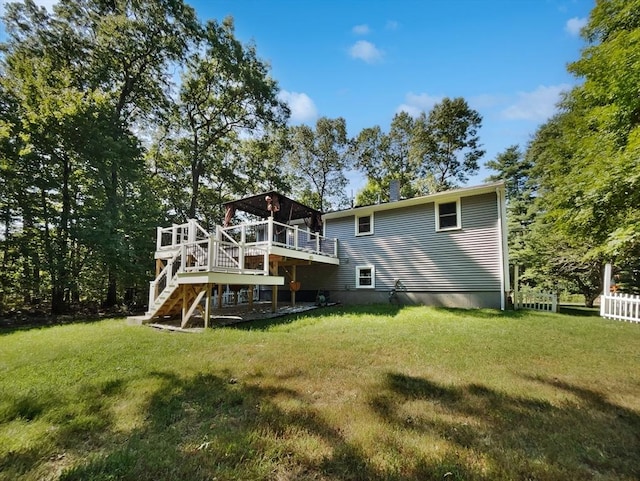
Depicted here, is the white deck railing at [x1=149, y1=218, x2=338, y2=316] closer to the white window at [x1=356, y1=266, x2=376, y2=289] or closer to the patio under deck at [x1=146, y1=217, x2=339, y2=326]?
the patio under deck at [x1=146, y1=217, x2=339, y2=326]

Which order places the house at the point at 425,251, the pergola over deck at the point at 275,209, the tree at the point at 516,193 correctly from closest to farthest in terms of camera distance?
the house at the point at 425,251 → the pergola over deck at the point at 275,209 → the tree at the point at 516,193

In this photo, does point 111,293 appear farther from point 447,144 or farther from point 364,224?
point 447,144

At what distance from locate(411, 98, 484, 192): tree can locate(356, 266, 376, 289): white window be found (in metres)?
13.8

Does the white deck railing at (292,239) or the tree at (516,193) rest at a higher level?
the tree at (516,193)

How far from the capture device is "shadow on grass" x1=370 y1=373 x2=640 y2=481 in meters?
2.22

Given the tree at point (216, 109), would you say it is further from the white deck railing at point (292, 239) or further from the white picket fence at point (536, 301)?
the white picket fence at point (536, 301)

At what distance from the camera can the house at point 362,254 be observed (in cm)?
905

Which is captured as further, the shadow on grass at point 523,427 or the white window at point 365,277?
the white window at point 365,277

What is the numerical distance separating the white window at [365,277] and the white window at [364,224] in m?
1.68

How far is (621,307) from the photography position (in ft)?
31.3

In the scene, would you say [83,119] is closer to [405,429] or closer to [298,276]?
[298,276]

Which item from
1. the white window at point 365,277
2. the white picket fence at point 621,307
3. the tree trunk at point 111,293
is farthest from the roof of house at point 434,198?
the tree trunk at point 111,293

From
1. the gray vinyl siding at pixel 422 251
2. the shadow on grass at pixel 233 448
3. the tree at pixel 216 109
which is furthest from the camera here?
the tree at pixel 216 109

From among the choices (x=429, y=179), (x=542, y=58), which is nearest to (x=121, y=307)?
(x=542, y=58)
